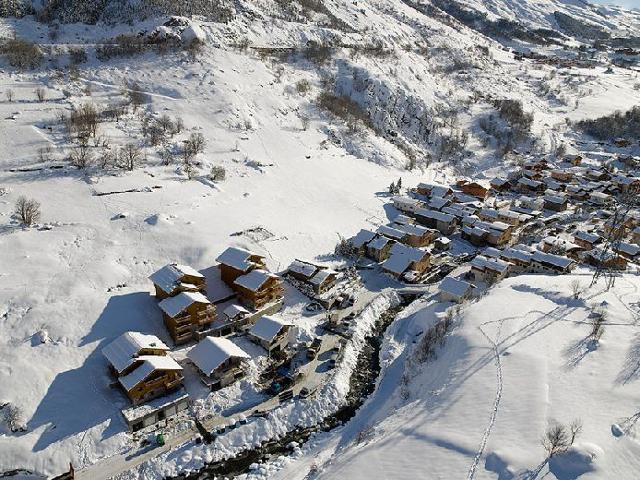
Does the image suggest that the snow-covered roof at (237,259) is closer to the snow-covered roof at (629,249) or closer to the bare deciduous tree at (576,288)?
the bare deciduous tree at (576,288)

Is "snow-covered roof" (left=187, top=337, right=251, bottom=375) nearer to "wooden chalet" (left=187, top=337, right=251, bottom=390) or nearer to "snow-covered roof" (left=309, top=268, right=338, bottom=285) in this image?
"wooden chalet" (left=187, top=337, right=251, bottom=390)

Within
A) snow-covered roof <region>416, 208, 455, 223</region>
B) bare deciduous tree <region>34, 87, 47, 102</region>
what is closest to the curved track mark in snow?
snow-covered roof <region>416, 208, 455, 223</region>

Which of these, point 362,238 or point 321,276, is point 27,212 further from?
point 362,238

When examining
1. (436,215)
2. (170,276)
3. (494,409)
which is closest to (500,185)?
(436,215)

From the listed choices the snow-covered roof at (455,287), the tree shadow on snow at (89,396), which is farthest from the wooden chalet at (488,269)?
the tree shadow on snow at (89,396)

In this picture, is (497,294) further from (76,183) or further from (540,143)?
(540,143)

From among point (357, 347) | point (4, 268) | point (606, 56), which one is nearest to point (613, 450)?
point (357, 347)

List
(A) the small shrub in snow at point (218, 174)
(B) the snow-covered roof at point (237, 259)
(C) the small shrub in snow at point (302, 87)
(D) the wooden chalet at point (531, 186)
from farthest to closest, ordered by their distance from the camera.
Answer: (C) the small shrub in snow at point (302, 87) → (D) the wooden chalet at point (531, 186) → (A) the small shrub in snow at point (218, 174) → (B) the snow-covered roof at point (237, 259)
